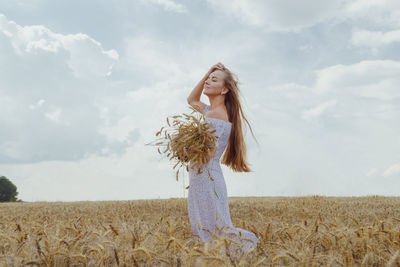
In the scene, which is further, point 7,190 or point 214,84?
point 7,190

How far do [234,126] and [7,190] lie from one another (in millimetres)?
22940

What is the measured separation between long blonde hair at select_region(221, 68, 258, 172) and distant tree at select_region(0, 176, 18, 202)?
22432 mm

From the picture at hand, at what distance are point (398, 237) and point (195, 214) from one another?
234 centimetres

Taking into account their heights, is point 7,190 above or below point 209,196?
above

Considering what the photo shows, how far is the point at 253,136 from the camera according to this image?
5.25 meters

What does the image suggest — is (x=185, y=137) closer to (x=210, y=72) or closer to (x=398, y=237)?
Result: (x=210, y=72)

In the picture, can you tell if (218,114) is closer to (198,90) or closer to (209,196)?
(198,90)

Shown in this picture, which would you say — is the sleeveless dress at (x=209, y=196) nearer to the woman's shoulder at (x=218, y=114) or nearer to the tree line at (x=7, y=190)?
the woman's shoulder at (x=218, y=114)

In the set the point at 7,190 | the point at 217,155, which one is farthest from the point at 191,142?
the point at 7,190

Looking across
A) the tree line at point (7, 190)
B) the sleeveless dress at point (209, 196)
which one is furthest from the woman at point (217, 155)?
the tree line at point (7, 190)

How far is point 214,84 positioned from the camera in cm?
494

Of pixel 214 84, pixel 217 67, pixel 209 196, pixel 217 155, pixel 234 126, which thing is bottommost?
pixel 209 196

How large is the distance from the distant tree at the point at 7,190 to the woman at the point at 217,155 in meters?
22.2

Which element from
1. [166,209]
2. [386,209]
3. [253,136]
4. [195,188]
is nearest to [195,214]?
[195,188]
